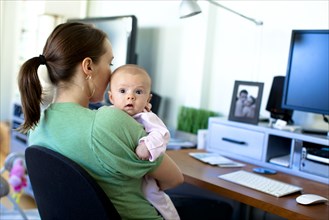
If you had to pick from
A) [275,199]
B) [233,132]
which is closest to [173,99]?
[233,132]

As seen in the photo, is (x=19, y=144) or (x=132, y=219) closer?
(x=132, y=219)

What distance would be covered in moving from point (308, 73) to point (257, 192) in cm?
64

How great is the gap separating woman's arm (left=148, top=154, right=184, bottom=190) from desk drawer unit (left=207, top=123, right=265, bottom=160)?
695 millimetres

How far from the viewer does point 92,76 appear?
1070 millimetres

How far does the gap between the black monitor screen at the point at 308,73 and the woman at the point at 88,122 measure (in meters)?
0.81

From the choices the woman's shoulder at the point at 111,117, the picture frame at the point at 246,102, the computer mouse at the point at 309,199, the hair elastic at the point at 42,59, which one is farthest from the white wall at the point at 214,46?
the hair elastic at the point at 42,59

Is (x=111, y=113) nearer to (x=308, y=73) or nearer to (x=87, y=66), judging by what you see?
(x=87, y=66)

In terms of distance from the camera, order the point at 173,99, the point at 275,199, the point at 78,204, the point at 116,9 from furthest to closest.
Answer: the point at 116,9 < the point at 173,99 < the point at 275,199 < the point at 78,204

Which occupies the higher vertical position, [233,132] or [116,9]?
[116,9]

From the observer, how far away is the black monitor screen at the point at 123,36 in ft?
8.50

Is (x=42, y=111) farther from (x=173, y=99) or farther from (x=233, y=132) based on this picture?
(x=173, y=99)

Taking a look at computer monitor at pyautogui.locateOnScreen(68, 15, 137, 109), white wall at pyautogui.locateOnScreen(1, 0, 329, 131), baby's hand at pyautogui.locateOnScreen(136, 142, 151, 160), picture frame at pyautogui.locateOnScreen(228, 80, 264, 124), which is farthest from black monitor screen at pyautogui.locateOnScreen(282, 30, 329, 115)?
computer monitor at pyautogui.locateOnScreen(68, 15, 137, 109)

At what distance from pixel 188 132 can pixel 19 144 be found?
1.86m

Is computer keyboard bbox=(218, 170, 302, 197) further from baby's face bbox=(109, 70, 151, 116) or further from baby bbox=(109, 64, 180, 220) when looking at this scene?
baby's face bbox=(109, 70, 151, 116)
